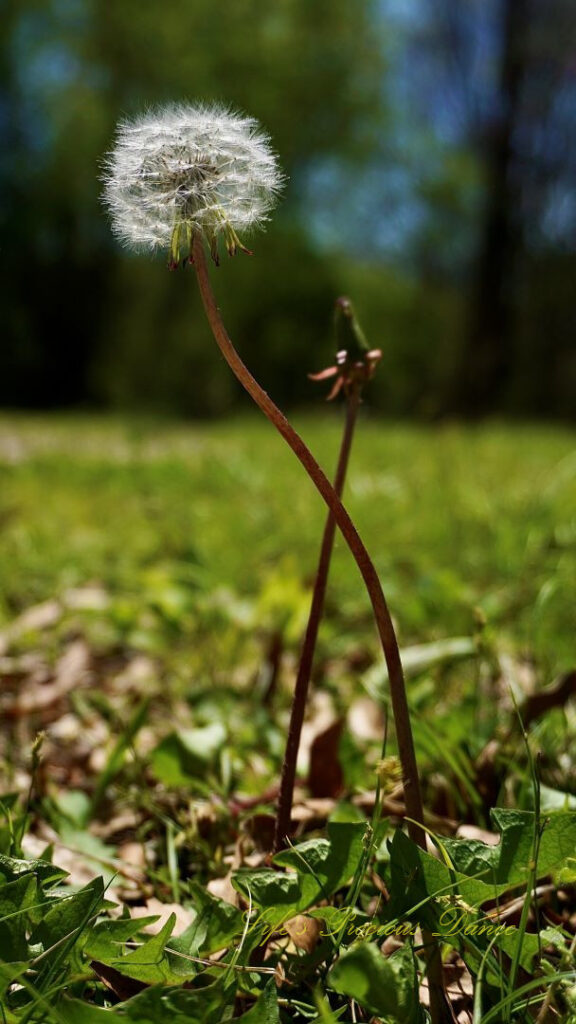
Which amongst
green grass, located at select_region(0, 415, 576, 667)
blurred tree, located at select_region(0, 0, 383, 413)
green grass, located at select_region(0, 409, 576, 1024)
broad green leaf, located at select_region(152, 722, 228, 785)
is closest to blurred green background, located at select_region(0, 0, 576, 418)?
blurred tree, located at select_region(0, 0, 383, 413)

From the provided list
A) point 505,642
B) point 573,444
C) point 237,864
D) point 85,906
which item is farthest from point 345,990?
point 573,444

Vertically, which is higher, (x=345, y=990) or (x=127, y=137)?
(x=127, y=137)

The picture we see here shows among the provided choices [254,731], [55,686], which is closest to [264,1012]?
[254,731]

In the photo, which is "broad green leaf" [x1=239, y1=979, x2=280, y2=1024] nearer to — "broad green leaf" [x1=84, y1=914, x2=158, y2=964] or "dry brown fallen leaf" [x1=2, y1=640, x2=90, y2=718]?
"broad green leaf" [x1=84, y1=914, x2=158, y2=964]

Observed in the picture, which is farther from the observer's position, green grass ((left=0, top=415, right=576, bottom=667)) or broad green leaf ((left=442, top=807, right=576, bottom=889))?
green grass ((left=0, top=415, right=576, bottom=667))

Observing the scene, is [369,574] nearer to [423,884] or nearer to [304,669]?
[304,669]

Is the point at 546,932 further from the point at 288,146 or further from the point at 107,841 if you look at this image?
the point at 288,146
